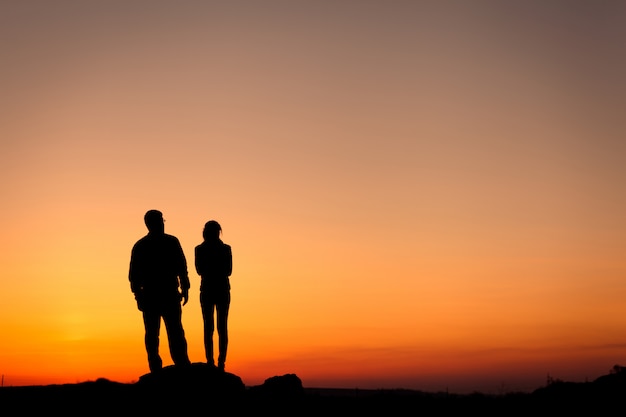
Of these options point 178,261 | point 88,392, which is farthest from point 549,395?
point 88,392

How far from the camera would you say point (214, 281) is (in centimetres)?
2208

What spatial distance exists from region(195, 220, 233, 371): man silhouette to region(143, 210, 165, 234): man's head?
2279 millimetres

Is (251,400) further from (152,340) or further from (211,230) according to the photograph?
(211,230)

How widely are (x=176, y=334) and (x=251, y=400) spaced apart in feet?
7.78

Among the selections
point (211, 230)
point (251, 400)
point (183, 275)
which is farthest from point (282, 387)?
point (211, 230)

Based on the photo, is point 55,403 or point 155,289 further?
point 155,289

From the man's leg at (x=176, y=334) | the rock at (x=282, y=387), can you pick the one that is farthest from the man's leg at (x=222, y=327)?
the man's leg at (x=176, y=334)

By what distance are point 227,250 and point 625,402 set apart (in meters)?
9.70

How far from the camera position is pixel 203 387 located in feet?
61.7

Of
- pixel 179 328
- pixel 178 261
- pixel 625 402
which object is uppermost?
pixel 178 261

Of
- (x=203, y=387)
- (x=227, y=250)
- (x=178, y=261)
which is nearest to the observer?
(x=203, y=387)

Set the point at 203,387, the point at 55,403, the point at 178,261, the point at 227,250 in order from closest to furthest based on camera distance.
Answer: the point at 55,403 → the point at 203,387 → the point at 178,261 → the point at 227,250

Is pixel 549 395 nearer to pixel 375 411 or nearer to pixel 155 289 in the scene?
pixel 375 411

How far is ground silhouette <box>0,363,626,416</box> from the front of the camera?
57.3ft
